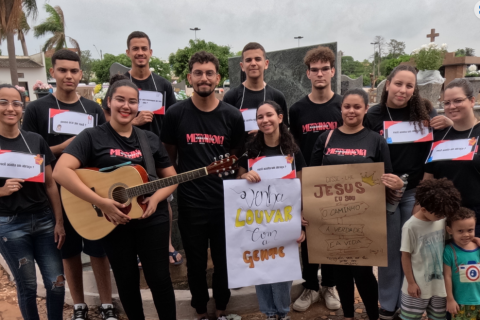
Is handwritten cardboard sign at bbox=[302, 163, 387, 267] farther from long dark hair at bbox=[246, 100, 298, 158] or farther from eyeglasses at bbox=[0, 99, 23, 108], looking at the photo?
eyeglasses at bbox=[0, 99, 23, 108]

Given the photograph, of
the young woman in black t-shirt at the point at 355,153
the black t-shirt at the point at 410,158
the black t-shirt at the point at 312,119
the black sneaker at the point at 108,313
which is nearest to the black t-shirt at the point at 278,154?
the young woman in black t-shirt at the point at 355,153

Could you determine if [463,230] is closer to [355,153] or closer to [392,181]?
[392,181]

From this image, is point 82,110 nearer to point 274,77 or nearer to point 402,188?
point 402,188

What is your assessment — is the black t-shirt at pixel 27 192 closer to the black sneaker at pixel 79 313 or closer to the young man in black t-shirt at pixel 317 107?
the black sneaker at pixel 79 313

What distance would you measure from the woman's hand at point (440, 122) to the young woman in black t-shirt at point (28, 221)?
10.5 feet

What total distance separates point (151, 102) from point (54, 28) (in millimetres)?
44827

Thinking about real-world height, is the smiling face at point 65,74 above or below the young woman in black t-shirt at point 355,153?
above

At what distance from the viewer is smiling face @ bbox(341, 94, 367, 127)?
8.87ft

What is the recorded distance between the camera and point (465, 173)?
8.40 feet

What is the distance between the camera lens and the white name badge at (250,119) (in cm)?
341

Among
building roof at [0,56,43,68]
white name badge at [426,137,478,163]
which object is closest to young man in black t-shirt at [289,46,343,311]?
white name badge at [426,137,478,163]

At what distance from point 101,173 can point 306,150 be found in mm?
1887

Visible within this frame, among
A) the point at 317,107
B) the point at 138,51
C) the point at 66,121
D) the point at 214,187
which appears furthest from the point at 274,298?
the point at 138,51

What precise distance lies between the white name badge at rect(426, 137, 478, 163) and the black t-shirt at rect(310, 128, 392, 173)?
36 centimetres
